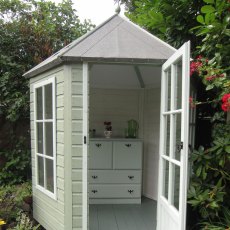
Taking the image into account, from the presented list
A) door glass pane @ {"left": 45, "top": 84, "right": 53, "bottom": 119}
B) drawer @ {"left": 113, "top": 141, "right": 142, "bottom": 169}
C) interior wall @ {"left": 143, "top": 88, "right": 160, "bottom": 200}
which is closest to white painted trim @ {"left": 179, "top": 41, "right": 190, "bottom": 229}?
door glass pane @ {"left": 45, "top": 84, "right": 53, "bottom": 119}

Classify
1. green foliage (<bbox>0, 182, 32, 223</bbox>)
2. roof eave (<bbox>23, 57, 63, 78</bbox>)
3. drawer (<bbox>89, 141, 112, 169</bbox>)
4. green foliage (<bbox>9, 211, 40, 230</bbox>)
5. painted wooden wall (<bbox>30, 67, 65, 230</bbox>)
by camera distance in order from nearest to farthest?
roof eave (<bbox>23, 57, 63, 78</bbox>) → painted wooden wall (<bbox>30, 67, 65, 230</bbox>) → green foliage (<bbox>9, 211, 40, 230</bbox>) → green foliage (<bbox>0, 182, 32, 223</bbox>) → drawer (<bbox>89, 141, 112, 169</bbox>)

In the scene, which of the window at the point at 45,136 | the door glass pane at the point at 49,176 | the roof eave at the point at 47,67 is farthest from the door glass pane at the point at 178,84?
the door glass pane at the point at 49,176

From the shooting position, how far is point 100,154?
3.99m

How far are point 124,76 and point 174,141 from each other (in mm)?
2038

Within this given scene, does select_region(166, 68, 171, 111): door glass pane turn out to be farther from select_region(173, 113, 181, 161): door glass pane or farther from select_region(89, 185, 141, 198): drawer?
select_region(89, 185, 141, 198): drawer

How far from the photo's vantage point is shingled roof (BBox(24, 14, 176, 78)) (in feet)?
8.14

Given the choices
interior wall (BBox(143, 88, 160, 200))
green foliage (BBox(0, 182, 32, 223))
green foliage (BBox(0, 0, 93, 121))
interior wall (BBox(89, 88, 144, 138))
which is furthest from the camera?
green foliage (BBox(0, 0, 93, 121))

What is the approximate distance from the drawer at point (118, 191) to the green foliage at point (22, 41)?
1896 mm

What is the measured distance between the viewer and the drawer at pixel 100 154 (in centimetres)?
398

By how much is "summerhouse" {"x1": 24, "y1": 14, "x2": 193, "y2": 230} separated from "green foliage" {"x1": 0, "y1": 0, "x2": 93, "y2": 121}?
129 centimetres

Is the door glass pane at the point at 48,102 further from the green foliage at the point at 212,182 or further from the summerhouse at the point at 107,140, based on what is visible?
the green foliage at the point at 212,182

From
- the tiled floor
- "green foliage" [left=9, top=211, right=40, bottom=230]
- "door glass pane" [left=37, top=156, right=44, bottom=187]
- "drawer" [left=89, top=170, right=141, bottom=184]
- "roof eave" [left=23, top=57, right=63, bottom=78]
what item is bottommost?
the tiled floor

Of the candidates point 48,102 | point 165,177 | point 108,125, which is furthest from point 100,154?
point 165,177

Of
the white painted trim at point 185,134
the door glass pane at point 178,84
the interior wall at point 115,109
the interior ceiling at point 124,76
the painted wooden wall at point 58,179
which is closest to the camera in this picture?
the white painted trim at point 185,134
